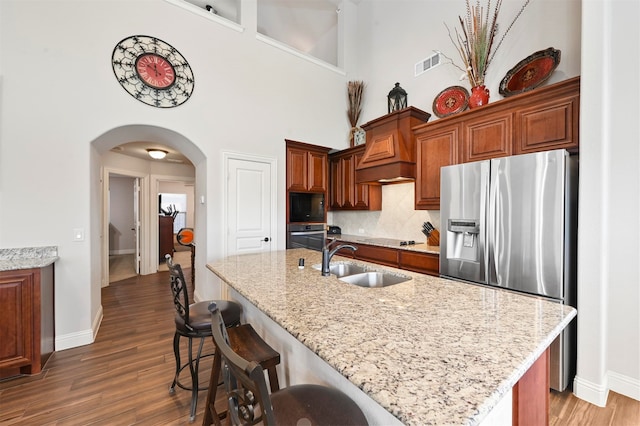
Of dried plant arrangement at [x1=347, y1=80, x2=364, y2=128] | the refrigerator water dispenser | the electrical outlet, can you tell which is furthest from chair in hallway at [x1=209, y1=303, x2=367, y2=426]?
dried plant arrangement at [x1=347, y1=80, x2=364, y2=128]

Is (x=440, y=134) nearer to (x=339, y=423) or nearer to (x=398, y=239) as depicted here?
(x=398, y=239)

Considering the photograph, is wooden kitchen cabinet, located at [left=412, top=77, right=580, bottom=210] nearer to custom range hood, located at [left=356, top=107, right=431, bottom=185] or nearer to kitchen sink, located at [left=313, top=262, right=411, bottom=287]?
custom range hood, located at [left=356, top=107, right=431, bottom=185]

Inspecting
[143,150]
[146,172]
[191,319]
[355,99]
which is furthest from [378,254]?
[146,172]

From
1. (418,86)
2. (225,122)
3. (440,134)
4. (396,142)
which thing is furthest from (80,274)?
(418,86)

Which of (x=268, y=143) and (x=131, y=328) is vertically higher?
(x=268, y=143)

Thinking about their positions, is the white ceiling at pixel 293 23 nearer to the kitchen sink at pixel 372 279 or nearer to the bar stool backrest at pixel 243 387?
the kitchen sink at pixel 372 279

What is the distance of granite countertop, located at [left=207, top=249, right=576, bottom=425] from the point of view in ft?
2.01

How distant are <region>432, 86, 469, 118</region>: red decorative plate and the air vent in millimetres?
449

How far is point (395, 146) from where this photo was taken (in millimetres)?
3352

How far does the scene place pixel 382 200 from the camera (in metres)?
4.28

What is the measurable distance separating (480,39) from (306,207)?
298 centimetres

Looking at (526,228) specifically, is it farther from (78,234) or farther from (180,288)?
(78,234)

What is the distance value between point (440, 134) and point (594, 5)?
138 centimetres

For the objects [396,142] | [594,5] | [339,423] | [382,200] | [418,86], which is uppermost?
[418,86]
